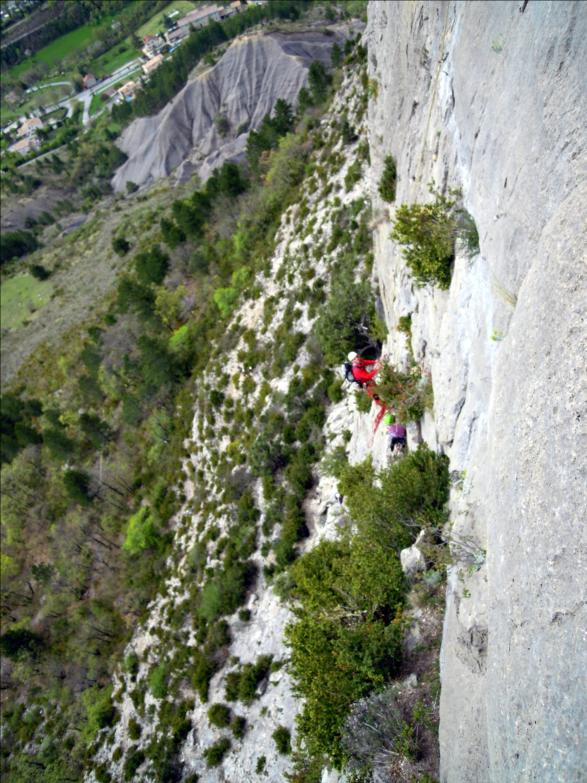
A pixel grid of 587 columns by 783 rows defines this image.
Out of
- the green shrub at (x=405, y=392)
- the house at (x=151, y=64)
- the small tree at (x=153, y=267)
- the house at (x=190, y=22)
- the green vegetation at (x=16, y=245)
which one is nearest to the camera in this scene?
the green shrub at (x=405, y=392)

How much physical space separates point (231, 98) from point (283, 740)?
123 meters

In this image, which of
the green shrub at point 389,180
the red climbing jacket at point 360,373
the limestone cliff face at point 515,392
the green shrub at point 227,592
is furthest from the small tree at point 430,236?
the green shrub at point 227,592

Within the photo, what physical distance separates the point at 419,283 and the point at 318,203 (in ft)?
86.8

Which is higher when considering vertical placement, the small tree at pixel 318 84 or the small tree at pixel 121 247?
the small tree at pixel 318 84

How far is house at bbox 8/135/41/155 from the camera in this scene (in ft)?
609

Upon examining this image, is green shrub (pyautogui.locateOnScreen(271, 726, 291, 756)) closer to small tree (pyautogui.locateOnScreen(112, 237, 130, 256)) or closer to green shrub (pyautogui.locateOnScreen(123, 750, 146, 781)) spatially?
green shrub (pyautogui.locateOnScreen(123, 750, 146, 781))

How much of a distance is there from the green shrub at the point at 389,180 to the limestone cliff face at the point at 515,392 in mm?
6095

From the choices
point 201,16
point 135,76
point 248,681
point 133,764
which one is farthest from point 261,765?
point 201,16

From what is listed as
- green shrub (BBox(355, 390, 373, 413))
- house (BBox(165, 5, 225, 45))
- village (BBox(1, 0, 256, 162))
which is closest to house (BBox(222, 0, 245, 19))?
village (BBox(1, 0, 256, 162))

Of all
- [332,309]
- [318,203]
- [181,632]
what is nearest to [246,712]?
[181,632]

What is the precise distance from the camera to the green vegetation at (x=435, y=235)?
455 inches

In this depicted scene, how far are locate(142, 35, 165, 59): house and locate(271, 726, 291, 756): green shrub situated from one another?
23712 centimetres

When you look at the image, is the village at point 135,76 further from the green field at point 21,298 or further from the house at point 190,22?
the green field at point 21,298

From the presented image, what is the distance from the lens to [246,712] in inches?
856
